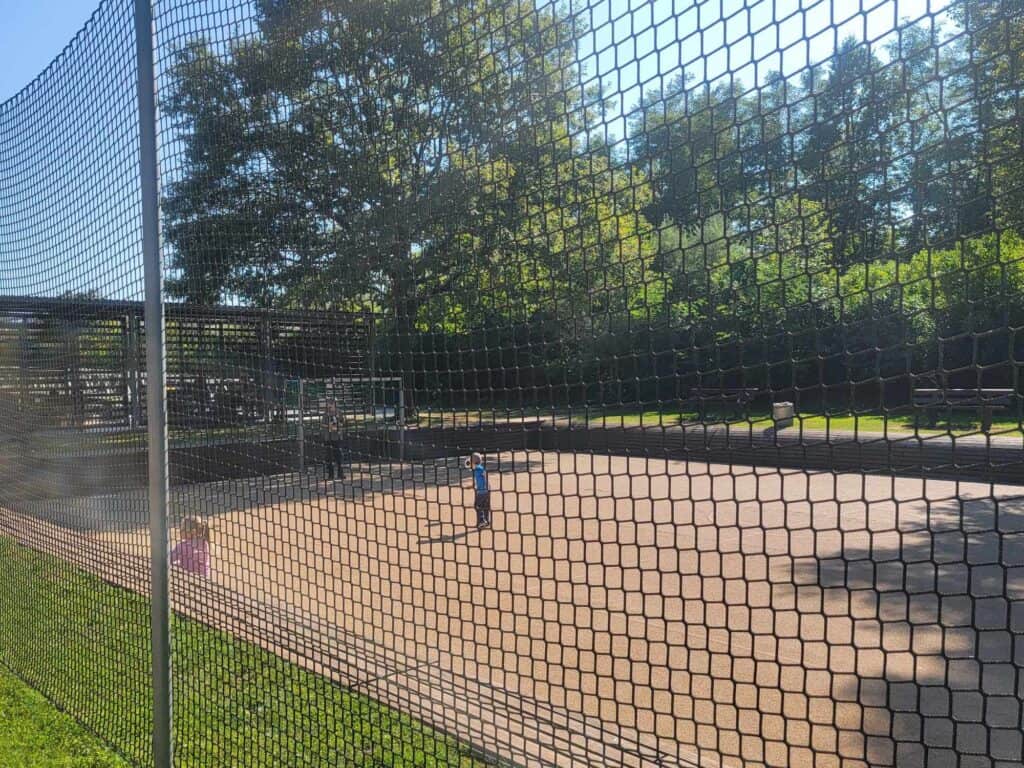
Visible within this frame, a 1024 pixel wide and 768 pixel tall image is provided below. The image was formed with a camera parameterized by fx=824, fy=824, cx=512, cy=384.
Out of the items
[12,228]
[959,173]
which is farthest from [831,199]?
[12,228]

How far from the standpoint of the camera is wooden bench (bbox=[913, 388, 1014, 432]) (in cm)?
186

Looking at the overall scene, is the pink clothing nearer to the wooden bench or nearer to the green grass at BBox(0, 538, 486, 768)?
the green grass at BBox(0, 538, 486, 768)

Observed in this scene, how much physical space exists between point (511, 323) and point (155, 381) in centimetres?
131

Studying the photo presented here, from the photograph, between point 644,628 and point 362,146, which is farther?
point 644,628

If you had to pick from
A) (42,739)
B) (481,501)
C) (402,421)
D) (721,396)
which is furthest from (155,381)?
(721,396)

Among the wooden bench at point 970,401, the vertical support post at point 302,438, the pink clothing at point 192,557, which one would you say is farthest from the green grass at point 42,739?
the wooden bench at point 970,401

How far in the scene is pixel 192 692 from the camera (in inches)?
142

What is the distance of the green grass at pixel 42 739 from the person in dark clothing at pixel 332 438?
142 cm

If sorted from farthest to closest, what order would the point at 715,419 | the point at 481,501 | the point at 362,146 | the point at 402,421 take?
the point at 481,501 < the point at 402,421 < the point at 362,146 < the point at 715,419

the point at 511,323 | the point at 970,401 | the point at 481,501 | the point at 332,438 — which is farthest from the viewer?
the point at 332,438

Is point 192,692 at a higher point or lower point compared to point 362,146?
lower

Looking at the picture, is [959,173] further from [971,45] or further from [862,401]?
[862,401]

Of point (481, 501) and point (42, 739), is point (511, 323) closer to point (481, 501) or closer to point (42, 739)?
point (481, 501)

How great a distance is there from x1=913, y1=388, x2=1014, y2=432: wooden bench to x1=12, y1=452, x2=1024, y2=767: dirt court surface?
208mm
